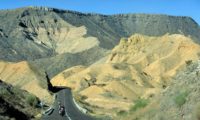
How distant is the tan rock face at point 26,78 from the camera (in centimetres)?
9578

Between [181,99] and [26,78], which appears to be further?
[26,78]

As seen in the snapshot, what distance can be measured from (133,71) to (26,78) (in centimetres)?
2383

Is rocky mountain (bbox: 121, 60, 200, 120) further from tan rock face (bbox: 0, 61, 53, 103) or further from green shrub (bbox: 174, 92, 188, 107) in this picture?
tan rock face (bbox: 0, 61, 53, 103)

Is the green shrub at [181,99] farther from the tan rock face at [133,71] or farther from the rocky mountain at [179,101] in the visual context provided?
the tan rock face at [133,71]

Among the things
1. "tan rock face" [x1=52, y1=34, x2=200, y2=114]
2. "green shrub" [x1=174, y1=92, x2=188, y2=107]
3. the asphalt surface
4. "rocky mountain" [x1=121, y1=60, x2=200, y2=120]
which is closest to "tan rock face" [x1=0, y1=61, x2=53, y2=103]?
the asphalt surface

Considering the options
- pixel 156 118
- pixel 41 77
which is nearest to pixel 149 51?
pixel 41 77

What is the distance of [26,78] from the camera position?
397ft

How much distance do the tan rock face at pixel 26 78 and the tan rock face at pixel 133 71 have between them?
7.81 metres

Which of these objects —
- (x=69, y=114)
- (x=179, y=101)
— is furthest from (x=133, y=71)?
(x=179, y=101)

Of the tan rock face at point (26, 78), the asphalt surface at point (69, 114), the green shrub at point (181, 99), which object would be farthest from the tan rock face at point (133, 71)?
the green shrub at point (181, 99)

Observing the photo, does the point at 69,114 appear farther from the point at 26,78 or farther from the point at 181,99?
the point at 26,78

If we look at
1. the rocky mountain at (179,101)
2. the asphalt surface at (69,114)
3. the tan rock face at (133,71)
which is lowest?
the tan rock face at (133,71)

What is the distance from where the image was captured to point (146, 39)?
178500mm

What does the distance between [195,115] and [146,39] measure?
16394 centimetres
